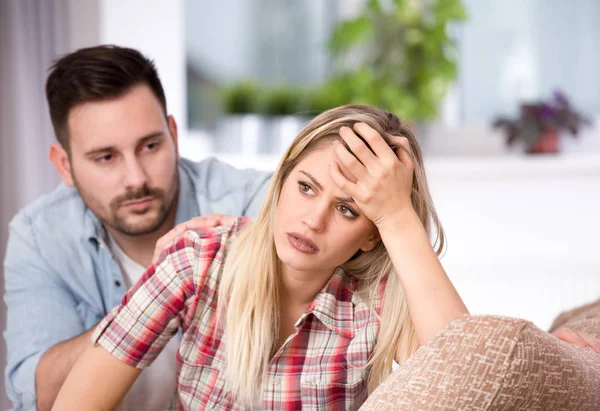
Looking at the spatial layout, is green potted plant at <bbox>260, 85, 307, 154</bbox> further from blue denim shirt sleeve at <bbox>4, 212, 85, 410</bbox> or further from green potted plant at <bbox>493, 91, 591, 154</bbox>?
blue denim shirt sleeve at <bbox>4, 212, 85, 410</bbox>

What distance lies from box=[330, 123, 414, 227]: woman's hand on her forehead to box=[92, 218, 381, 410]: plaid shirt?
310 millimetres

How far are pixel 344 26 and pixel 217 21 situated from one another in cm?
69

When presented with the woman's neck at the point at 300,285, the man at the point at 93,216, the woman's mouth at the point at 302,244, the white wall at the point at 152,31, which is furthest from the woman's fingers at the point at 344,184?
the white wall at the point at 152,31

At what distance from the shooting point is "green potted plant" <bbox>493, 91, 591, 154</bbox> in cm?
332

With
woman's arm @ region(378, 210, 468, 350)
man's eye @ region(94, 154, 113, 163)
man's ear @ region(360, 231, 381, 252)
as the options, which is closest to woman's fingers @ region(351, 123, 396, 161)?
woman's arm @ region(378, 210, 468, 350)

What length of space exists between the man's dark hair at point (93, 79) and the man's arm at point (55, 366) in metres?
0.52

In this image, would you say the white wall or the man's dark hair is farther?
the white wall

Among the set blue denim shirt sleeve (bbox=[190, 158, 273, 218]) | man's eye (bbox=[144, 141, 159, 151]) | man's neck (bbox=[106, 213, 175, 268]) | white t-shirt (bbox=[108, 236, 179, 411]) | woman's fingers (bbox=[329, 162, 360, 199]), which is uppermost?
woman's fingers (bbox=[329, 162, 360, 199])

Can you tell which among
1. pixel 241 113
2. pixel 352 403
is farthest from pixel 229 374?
pixel 241 113

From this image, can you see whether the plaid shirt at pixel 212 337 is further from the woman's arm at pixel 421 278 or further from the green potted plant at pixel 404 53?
the green potted plant at pixel 404 53

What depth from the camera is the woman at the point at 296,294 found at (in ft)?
4.09

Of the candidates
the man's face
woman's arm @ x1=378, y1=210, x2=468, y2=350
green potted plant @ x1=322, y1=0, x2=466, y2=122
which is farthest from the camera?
green potted plant @ x1=322, y1=0, x2=466, y2=122

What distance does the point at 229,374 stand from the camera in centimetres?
139

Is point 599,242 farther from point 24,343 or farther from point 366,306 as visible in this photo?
point 24,343
